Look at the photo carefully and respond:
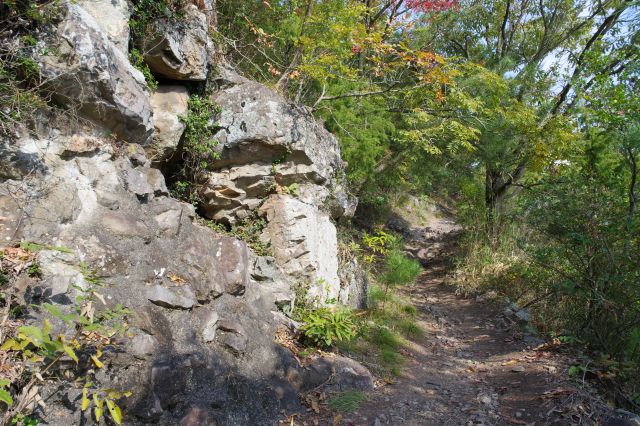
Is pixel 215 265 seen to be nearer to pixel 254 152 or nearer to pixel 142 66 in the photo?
pixel 254 152

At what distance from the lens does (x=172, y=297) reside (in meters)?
4.16

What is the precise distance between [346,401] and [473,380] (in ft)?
7.21

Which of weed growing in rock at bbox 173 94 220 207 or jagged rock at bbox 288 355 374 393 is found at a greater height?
weed growing in rock at bbox 173 94 220 207

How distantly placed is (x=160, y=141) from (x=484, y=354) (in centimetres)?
584

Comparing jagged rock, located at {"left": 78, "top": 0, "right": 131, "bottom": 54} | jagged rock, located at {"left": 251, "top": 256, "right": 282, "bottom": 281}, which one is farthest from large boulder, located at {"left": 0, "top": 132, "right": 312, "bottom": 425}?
jagged rock, located at {"left": 78, "top": 0, "right": 131, "bottom": 54}

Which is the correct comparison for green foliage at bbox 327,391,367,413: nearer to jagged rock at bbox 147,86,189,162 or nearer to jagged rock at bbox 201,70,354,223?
jagged rock at bbox 201,70,354,223

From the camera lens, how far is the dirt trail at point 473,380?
445cm

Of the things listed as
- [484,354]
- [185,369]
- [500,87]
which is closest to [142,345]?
[185,369]

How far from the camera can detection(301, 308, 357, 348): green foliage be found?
16.8 feet

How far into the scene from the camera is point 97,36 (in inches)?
167

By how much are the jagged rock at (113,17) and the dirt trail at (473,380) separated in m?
4.93

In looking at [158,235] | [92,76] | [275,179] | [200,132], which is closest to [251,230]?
[275,179]

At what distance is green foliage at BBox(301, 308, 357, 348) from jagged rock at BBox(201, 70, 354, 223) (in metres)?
2.01

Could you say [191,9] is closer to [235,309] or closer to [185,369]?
[235,309]
